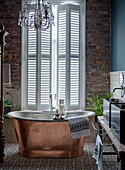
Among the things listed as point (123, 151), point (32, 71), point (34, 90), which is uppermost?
point (32, 71)

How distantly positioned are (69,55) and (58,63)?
31cm

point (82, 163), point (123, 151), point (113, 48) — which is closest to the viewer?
point (123, 151)

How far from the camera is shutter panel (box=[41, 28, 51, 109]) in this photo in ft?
17.2

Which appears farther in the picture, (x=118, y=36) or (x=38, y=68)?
(x=38, y=68)

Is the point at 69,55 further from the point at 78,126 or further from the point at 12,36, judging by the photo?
the point at 78,126

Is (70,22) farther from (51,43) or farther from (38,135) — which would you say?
(38,135)

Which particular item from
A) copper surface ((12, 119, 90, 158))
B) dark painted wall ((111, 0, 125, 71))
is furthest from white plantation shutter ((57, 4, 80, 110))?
copper surface ((12, 119, 90, 158))

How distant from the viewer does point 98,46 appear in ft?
17.2

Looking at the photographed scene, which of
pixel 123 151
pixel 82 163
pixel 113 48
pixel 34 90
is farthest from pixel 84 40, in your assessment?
pixel 123 151

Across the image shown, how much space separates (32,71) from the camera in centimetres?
525

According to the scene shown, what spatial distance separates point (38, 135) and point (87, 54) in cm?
226

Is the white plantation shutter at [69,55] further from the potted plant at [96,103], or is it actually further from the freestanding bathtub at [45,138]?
the freestanding bathtub at [45,138]

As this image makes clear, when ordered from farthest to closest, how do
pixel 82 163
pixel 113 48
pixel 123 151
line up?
pixel 113 48 → pixel 82 163 → pixel 123 151

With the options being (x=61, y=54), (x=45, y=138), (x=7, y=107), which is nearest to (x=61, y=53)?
(x=61, y=54)
